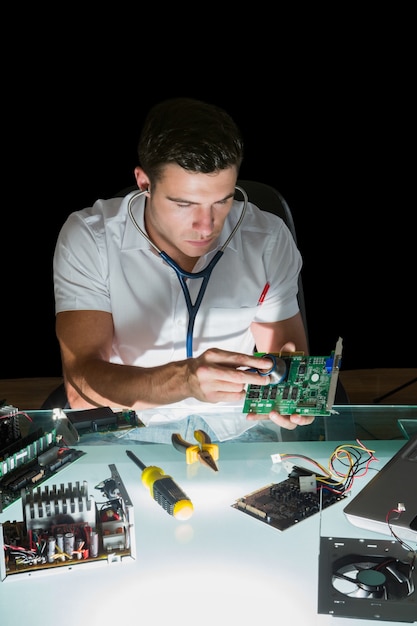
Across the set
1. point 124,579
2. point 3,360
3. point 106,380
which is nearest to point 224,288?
point 106,380

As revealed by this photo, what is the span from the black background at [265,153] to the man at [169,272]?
1.29 metres

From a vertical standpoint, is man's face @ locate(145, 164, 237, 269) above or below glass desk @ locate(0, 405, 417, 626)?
above

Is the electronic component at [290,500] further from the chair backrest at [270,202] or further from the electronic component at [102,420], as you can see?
the chair backrest at [270,202]

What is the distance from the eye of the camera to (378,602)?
3.92ft

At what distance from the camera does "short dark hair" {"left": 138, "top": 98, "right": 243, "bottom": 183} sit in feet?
6.79

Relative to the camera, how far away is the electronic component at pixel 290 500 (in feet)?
4.78

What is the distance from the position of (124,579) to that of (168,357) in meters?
1.27

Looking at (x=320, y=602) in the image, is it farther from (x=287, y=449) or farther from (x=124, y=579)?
(x=287, y=449)

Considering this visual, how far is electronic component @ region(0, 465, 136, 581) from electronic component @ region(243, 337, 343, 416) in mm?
530

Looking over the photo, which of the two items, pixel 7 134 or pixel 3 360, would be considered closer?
pixel 7 134

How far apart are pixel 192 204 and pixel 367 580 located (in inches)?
48.1

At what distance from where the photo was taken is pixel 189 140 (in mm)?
2098

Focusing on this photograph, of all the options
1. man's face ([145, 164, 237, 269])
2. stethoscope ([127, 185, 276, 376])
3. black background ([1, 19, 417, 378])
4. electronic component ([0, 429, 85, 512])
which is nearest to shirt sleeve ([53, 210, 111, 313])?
stethoscope ([127, 185, 276, 376])

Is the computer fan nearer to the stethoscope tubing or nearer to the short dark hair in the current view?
the stethoscope tubing
